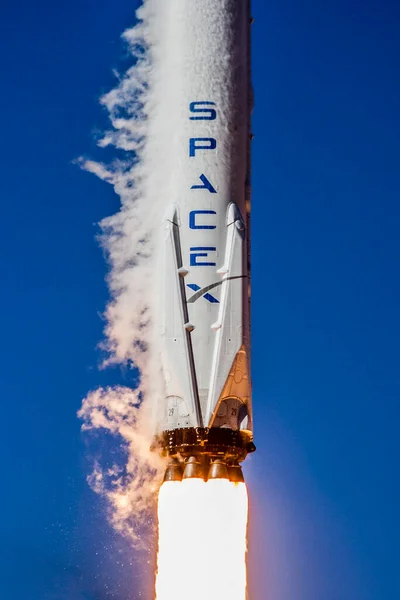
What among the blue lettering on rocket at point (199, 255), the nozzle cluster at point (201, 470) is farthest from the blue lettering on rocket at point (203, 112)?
the nozzle cluster at point (201, 470)

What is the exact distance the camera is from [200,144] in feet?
62.5

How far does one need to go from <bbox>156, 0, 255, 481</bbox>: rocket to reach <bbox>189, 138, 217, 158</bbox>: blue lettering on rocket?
0.02 metres

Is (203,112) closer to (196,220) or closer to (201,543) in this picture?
(196,220)

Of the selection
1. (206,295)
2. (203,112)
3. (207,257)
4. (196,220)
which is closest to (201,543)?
(206,295)

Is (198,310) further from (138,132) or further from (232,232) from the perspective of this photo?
(138,132)

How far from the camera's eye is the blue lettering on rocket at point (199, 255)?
18641mm

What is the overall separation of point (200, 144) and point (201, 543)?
631 cm

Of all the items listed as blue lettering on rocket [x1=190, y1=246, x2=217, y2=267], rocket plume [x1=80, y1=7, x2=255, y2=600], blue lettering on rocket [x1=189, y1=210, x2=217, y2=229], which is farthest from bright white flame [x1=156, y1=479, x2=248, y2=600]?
A: blue lettering on rocket [x1=189, y1=210, x2=217, y2=229]

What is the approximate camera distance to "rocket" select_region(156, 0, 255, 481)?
18156mm

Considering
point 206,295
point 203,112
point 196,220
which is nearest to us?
point 206,295

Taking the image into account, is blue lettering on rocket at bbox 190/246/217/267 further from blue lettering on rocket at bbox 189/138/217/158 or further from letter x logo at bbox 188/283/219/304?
blue lettering on rocket at bbox 189/138/217/158

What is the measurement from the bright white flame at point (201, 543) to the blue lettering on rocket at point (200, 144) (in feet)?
17.3

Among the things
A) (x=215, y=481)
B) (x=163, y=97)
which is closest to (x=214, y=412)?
(x=215, y=481)

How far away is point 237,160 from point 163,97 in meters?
1.82
